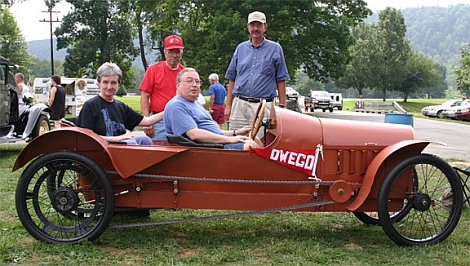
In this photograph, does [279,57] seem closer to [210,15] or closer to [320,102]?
[210,15]

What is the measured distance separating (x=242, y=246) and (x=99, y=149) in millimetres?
1406

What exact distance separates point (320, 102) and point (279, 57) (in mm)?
34525

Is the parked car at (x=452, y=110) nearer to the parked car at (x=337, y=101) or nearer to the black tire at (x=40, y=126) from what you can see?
the parked car at (x=337, y=101)

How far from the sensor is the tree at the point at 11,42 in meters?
52.8

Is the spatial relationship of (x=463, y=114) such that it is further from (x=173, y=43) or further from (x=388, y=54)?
(x=388, y=54)

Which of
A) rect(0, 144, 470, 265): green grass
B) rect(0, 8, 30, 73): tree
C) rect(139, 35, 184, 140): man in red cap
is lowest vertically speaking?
rect(0, 144, 470, 265): green grass

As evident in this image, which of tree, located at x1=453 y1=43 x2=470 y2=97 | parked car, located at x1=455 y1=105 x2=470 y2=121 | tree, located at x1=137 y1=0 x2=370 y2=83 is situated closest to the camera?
tree, located at x1=137 y1=0 x2=370 y2=83

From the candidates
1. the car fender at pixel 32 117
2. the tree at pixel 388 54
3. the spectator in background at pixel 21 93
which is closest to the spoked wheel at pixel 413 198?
the car fender at pixel 32 117

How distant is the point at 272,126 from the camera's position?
13.8 feet

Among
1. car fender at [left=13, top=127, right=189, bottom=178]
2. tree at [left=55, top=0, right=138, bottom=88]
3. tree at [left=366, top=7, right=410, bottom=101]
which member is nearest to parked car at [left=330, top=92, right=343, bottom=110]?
tree at [left=55, top=0, right=138, bottom=88]

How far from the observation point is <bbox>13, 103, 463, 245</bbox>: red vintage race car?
3.80m

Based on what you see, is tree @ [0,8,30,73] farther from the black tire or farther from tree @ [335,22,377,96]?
the black tire

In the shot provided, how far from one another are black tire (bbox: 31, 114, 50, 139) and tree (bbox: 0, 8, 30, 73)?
44.9 metres

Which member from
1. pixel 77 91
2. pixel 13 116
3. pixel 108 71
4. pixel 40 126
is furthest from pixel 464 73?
pixel 108 71
